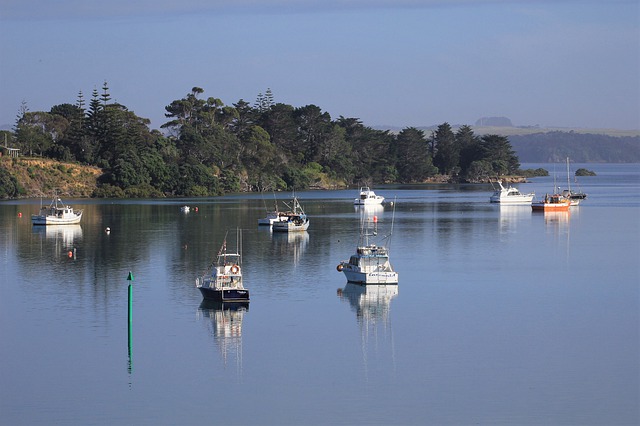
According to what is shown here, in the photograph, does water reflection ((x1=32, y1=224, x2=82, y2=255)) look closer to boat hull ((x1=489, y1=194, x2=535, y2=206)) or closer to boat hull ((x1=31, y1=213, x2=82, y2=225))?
boat hull ((x1=31, y1=213, x2=82, y2=225))

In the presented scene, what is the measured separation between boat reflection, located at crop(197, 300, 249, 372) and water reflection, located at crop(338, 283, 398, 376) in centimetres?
536

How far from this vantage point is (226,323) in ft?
151

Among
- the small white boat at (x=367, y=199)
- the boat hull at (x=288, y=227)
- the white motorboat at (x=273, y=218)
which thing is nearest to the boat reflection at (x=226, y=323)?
the boat hull at (x=288, y=227)

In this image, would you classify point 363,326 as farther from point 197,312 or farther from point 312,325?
point 197,312

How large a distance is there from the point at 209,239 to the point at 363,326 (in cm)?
4018

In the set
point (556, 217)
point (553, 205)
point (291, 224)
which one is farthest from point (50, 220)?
point (553, 205)

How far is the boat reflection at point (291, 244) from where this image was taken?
74562 millimetres

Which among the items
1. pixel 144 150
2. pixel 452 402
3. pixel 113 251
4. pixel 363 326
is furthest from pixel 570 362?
pixel 144 150

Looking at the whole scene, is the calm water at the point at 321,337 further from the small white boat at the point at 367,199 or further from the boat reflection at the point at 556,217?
the small white boat at the point at 367,199

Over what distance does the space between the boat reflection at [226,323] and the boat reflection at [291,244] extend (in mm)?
19544

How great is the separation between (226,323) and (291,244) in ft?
119

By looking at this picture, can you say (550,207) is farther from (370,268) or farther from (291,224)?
(370,268)

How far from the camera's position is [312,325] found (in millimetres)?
46438

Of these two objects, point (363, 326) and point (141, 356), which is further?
point (363, 326)
